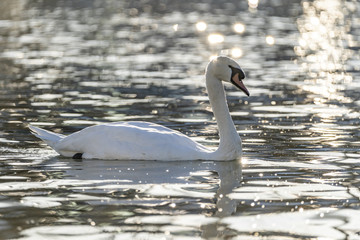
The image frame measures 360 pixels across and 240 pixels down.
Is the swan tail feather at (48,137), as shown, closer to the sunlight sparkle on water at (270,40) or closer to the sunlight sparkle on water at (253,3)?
the sunlight sparkle on water at (270,40)

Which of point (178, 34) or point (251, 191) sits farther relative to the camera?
point (178, 34)

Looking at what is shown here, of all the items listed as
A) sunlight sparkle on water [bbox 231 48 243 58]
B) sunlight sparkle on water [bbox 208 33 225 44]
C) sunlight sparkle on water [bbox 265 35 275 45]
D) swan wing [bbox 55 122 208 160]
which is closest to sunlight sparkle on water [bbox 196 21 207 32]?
sunlight sparkle on water [bbox 208 33 225 44]

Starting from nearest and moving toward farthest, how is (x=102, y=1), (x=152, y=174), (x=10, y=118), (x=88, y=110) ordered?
(x=152, y=174), (x=10, y=118), (x=88, y=110), (x=102, y=1)

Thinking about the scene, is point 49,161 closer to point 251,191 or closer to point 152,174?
point 152,174

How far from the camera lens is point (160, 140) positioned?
1162 cm

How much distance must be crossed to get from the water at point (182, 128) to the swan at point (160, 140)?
0.51 feet

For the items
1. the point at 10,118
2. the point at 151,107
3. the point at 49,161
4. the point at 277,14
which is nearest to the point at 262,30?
the point at 277,14

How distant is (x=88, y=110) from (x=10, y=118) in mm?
1616

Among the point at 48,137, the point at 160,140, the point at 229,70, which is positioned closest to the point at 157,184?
the point at 160,140

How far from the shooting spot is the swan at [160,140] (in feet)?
38.2

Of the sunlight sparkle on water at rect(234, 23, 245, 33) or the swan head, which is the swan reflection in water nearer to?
the swan head

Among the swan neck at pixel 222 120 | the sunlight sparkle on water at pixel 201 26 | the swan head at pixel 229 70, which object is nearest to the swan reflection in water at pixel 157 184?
the swan neck at pixel 222 120

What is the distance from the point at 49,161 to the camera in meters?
12.0

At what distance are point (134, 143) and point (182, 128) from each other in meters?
3.12
